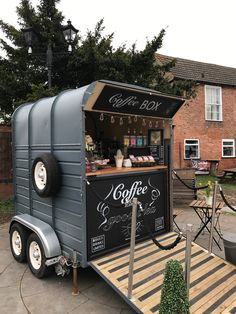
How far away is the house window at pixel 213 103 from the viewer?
18.6 meters

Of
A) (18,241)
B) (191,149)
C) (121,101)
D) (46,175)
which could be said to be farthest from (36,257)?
(191,149)

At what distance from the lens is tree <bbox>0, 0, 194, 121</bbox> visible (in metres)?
9.30

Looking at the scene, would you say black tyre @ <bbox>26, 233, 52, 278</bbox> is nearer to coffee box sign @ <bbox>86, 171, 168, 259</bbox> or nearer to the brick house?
coffee box sign @ <bbox>86, 171, 168, 259</bbox>

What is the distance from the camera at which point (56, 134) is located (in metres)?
4.35

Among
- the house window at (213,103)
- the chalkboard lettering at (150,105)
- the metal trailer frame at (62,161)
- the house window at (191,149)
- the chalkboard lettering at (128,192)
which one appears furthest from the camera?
the house window at (213,103)

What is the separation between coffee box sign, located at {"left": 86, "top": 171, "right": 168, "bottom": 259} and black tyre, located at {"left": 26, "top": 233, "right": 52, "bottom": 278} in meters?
0.78

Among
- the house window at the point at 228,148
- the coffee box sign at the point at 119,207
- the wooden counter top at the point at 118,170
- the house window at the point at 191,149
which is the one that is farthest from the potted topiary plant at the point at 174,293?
the house window at the point at 228,148

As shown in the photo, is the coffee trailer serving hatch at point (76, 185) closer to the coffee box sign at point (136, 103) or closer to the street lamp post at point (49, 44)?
the coffee box sign at point (136, 103)

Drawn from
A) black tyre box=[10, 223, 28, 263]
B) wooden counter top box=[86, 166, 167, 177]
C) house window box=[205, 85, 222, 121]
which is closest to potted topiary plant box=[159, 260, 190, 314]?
wooden counter top box=[86, 166, 167, 177]

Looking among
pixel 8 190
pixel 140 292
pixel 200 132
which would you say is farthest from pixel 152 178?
pixel 200 132

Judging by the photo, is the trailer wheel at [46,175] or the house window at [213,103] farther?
the house window at [213,103]

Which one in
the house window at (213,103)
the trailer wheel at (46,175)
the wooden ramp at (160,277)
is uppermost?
the house window at (213,103)

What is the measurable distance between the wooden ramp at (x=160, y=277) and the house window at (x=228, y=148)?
15900 mm

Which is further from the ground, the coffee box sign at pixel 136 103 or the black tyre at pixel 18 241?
the coffee box sign at pixel 136 103
